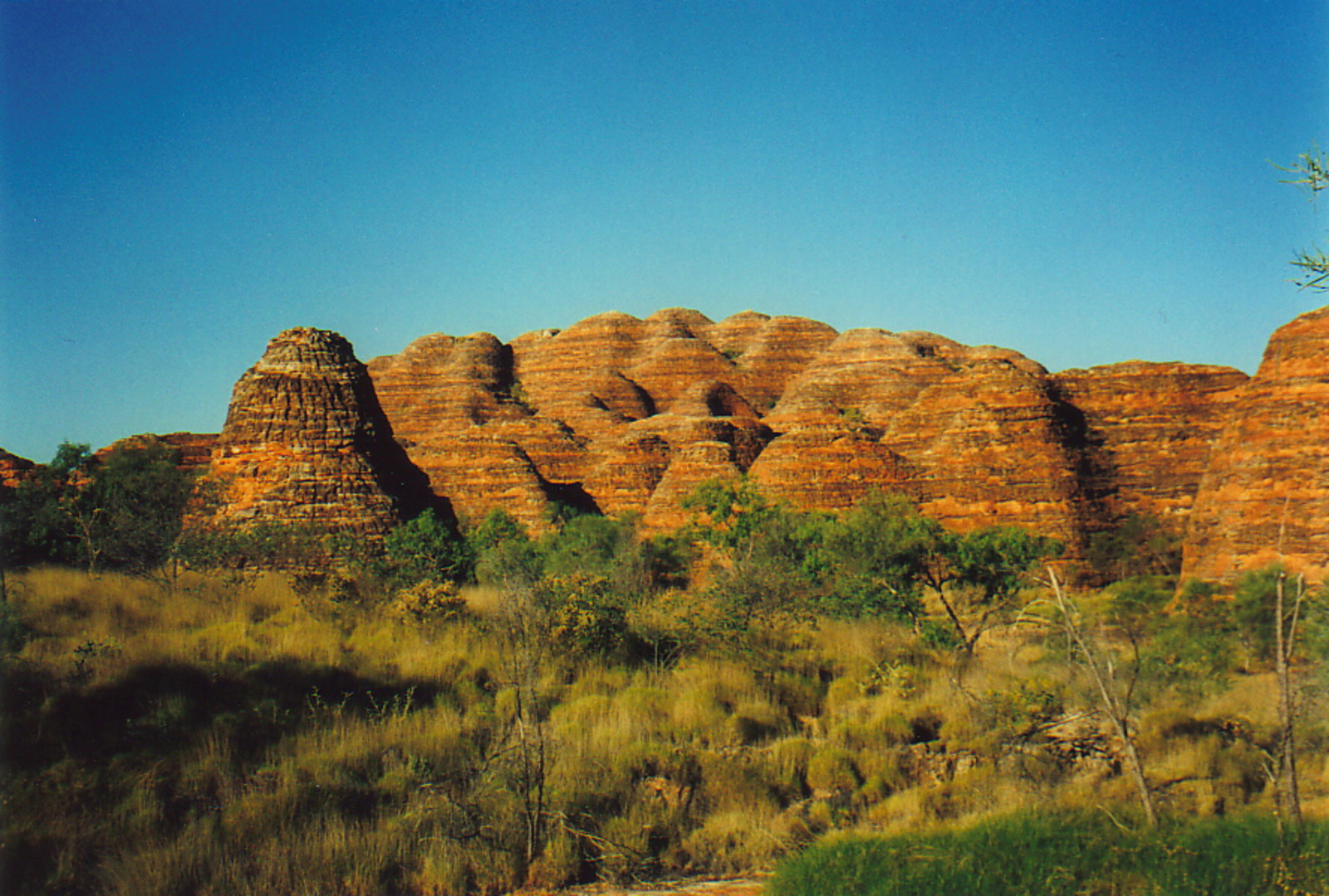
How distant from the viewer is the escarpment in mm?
17609

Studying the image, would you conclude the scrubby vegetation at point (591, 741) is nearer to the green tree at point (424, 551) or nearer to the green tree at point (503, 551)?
the green tree at point (424, 551)

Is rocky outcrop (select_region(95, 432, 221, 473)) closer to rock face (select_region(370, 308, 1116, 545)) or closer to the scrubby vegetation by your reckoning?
rock face (select_region(370, 308, 1116, 545))

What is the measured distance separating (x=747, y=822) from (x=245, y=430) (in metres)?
14.5

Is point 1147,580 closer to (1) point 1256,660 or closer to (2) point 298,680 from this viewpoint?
(1) point 1256,660

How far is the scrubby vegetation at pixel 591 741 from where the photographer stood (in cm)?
572

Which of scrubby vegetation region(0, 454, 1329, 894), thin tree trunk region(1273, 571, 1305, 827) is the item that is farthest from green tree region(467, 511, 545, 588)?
thin tree trunk region(1273, 571, 1305, 827)

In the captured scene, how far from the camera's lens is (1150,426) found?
25641 millimetres

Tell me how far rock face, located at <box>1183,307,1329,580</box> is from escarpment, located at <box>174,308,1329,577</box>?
0.04 meters

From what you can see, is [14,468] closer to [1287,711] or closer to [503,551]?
[503,551]

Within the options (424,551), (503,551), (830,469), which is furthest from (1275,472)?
(424,551)

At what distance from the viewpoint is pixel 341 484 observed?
17.6m

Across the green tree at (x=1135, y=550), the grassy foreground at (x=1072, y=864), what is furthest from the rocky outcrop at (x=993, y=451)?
the grassy foreground at (x=1072, y=864)

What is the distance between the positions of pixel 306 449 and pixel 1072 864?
15887 millimetres

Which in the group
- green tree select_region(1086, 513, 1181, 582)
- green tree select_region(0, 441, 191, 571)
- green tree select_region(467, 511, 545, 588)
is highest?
green tree select_region(0, 441, 191, 571)
